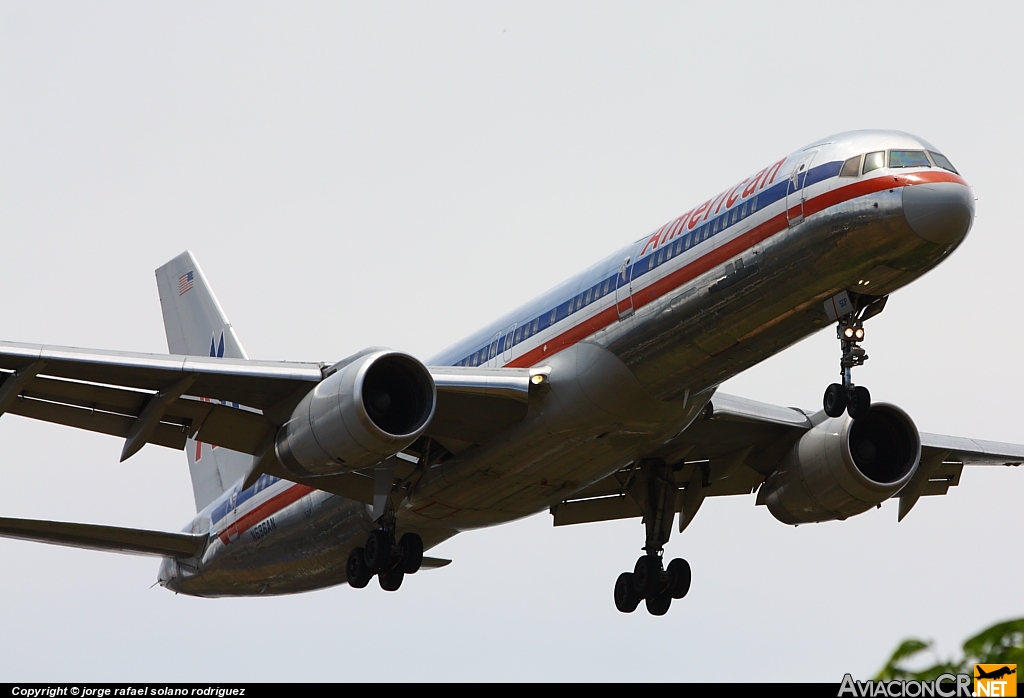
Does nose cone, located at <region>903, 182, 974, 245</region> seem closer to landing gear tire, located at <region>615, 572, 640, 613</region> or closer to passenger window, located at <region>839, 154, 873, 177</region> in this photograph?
passenger window, located at <region>839, 154, 873, 177</region>

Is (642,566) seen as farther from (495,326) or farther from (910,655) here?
(910,655)

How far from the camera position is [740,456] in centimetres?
2500

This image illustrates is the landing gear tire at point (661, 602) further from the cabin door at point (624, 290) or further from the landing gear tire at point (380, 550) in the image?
the cabin door at point (624, 290)

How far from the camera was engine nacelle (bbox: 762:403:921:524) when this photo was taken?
24625 millimetres

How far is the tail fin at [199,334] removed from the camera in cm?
3005

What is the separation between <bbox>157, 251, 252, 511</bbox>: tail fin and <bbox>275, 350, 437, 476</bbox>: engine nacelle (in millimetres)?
9731

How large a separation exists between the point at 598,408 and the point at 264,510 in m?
8.91

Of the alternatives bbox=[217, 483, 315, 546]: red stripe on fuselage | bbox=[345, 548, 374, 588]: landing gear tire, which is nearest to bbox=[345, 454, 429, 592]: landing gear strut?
bbox=[345, 548, 374, 588]: landing gear tire

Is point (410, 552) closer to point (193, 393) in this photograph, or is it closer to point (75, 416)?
point (193, 393)

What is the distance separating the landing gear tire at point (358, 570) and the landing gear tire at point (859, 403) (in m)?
8.87

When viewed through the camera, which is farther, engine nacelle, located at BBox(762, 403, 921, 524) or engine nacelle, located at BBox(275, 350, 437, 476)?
engine nacelle, located at BBox(762, 403, 921, 524)

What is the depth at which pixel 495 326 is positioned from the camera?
22547 millimetres

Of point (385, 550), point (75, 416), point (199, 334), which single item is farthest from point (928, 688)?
point (199, 334)

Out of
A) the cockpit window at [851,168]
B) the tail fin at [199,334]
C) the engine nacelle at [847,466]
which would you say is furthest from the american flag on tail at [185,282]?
the cockpit window at [851,168]
